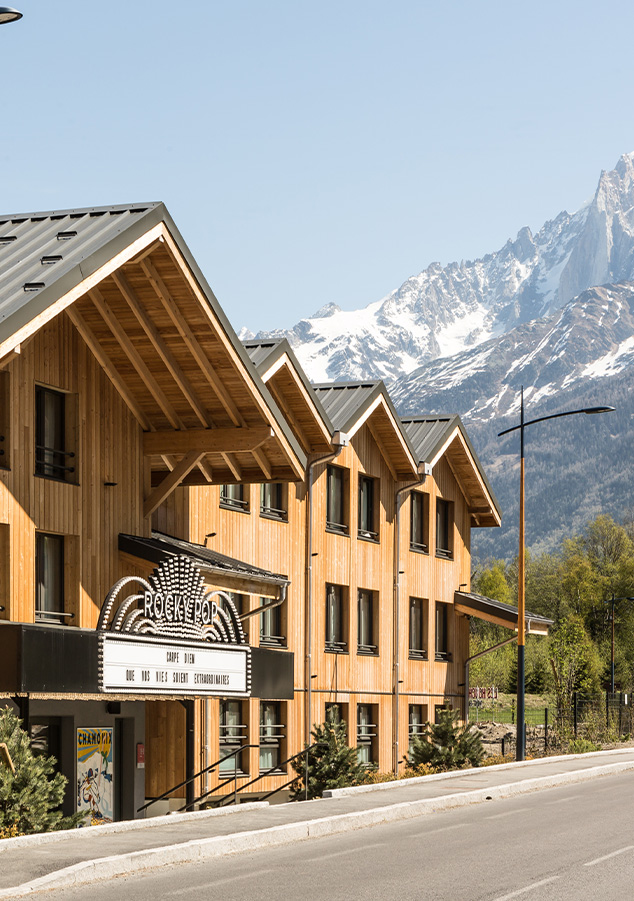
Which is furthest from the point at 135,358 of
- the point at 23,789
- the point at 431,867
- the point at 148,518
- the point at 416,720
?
the point at 416,720

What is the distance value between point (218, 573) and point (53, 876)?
10566mm

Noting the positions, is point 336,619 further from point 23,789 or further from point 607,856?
point 607,856

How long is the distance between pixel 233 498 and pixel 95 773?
828 cm

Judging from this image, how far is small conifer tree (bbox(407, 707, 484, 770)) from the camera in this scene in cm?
3469

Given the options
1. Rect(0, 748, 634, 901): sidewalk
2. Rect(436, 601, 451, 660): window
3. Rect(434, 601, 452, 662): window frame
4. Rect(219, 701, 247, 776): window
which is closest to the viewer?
Rect(0, 748, 634, 901): sidewalk

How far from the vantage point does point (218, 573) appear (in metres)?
24.5

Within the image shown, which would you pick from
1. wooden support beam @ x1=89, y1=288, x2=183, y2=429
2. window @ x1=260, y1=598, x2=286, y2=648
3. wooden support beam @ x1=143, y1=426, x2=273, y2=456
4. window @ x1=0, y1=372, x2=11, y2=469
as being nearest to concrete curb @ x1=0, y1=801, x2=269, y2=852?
window @ x1=0, y1=372, x2=11, y2=469

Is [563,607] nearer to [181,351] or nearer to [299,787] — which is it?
[299,787]

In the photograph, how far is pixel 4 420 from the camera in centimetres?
2153

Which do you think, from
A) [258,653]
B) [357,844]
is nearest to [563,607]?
[258,653]

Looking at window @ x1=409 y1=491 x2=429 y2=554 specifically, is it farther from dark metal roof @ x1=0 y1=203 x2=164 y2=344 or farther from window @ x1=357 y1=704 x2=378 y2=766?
dark metal roof @ x1=0 y1=203 x2=164 y2=344

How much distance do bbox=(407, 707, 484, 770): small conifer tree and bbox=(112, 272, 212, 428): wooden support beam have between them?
13.9 metres

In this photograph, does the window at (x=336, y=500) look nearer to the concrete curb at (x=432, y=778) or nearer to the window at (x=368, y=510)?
the window at (x=368, y=510)

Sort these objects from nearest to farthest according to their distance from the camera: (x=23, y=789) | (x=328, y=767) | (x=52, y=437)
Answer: (x=23, y=789) → (x=52, y=437) → (x=328, y=767)
